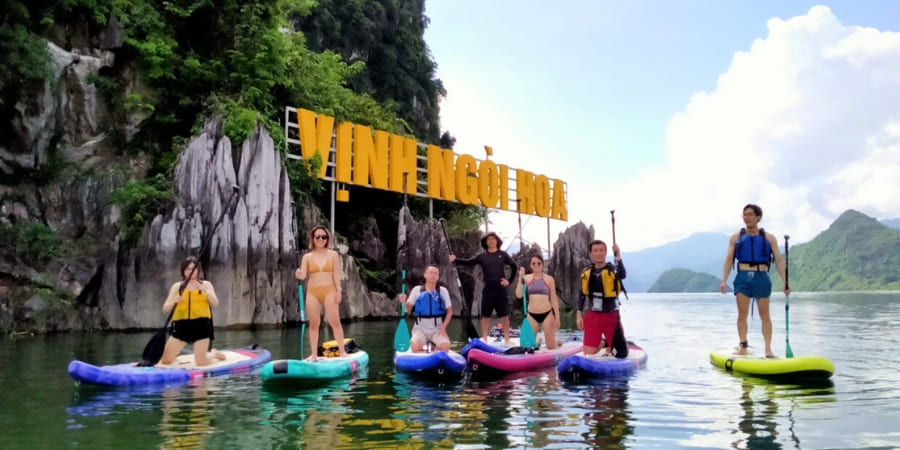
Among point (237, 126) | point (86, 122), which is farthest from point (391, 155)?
point (86, 122)

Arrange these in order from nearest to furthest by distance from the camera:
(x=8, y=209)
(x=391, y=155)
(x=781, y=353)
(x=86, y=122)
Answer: (x=781, y=353), (x=8, y=209), (x=86, y=122), (x=391, y=155)

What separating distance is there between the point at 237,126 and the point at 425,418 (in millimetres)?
19177

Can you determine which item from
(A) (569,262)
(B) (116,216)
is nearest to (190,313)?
(B) (116,216)

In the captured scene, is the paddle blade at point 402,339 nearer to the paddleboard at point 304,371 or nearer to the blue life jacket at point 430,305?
the blue life jacket at point 430,305

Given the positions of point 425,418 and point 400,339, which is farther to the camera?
point 400,339

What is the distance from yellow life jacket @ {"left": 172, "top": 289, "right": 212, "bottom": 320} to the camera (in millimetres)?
10781

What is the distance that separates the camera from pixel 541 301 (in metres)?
12.6

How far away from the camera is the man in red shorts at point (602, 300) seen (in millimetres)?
10531

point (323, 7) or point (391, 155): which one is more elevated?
point (323, 7)

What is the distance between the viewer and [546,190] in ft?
141

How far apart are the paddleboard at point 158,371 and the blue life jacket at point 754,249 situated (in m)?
8.20

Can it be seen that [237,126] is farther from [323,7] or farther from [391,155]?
[323,7]

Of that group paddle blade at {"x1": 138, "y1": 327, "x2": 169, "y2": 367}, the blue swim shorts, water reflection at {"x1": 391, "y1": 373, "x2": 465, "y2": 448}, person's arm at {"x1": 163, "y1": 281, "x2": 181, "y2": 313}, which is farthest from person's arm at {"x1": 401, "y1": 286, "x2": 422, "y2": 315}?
the blue swim shorts

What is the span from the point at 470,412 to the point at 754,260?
554 cm
